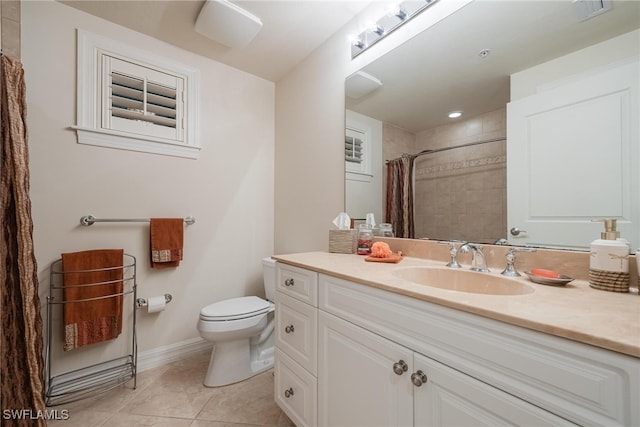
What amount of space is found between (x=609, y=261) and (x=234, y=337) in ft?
5.66

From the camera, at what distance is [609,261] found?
76 cm

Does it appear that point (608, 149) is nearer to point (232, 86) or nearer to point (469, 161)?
point (469, 161)

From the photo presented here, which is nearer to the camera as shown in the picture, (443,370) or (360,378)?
(443,370)

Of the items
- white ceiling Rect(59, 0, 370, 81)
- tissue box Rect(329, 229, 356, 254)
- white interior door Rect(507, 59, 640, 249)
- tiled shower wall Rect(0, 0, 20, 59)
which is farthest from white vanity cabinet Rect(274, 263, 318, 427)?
tiled shower wall Rect(0, 0, 20, 59)

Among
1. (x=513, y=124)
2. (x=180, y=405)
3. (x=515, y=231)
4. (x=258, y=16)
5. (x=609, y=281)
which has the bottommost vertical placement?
(x=180, y=405)

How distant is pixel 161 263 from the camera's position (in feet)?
5.92

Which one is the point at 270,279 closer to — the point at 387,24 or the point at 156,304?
the point at 156,304

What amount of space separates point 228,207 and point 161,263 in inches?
24.8

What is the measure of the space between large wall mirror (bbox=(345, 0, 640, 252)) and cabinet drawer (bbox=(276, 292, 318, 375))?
2.37ft

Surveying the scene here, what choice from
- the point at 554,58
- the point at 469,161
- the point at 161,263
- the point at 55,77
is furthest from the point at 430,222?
the point at 55,77

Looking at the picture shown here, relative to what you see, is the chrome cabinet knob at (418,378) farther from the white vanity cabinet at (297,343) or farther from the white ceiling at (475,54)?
the white ceiling at (475,54)

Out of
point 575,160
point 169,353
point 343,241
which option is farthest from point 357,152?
point 169,353

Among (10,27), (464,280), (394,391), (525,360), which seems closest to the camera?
(525,360)

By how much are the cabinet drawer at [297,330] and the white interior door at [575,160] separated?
908 mm
